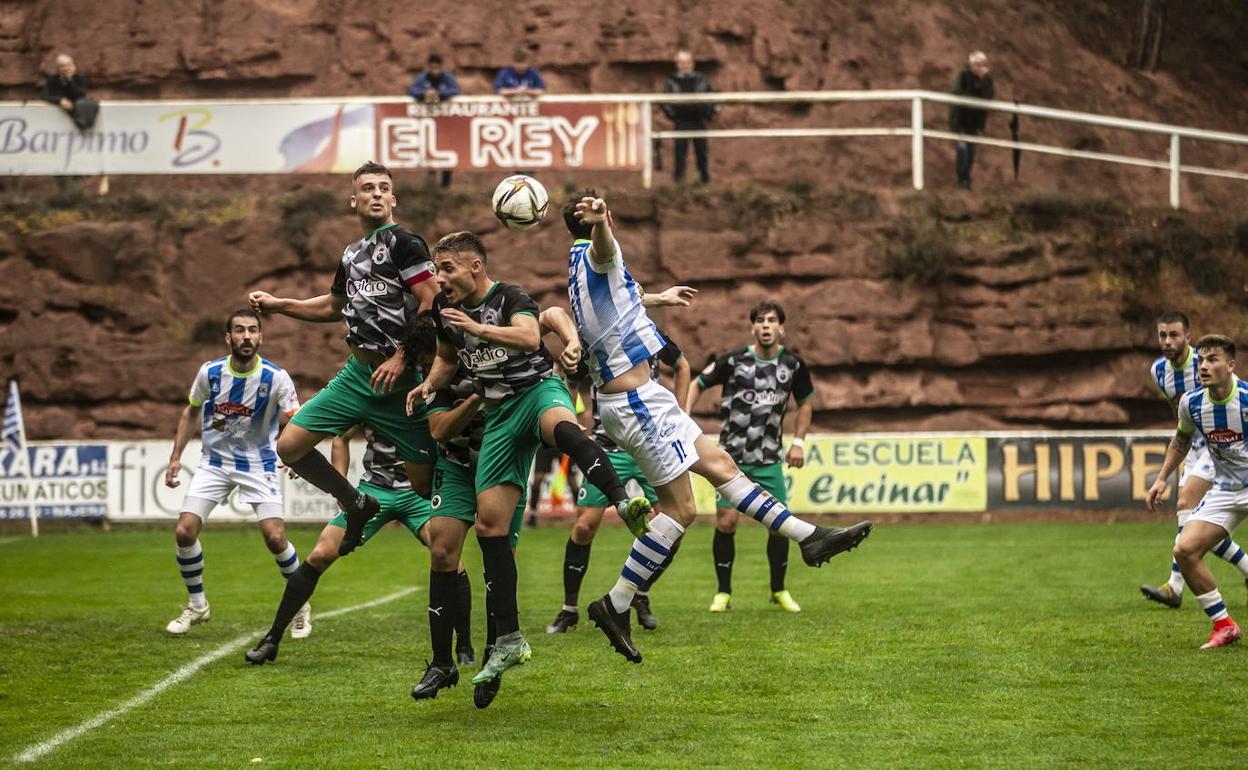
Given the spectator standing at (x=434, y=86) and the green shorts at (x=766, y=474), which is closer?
the green shorts at (x=766, y=474)

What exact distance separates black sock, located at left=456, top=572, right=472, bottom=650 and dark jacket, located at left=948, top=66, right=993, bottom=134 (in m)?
19.9

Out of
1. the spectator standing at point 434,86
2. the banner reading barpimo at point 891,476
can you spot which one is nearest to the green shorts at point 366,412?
the banner reading barpimo at point 891,476

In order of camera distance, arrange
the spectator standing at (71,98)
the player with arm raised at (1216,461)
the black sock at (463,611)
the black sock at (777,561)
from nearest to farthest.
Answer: the black sock at (463,611) → the player with arm raised at (1216,461) → the black sock at (777,561) → the spectator standing at (71,98)

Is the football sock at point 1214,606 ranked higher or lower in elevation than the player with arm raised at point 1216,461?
lower

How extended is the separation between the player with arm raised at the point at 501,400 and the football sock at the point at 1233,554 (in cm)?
530

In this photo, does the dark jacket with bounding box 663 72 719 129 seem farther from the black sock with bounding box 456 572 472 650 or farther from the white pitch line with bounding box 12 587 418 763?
the black sock with bounding box 456 572 472 650

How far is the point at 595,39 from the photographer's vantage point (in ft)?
112

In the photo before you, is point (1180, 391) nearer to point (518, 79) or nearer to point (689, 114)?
point (518, 79)

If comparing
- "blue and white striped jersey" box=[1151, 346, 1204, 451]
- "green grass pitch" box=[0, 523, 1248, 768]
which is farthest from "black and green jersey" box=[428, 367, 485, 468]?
"blue and white striped jersey" box=[1151, 346, 1204, 451]

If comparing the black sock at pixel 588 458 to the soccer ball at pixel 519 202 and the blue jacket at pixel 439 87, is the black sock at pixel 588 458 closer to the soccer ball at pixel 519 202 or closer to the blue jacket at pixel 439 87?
the soccer ball at pixel 519 202

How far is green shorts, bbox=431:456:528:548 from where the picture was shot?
8273 millimetres

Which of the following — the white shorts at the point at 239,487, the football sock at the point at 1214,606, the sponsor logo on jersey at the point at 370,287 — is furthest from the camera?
the white shorts at the point at 239,487

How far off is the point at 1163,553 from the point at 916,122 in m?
10.0

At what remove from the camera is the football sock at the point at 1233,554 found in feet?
35.2
